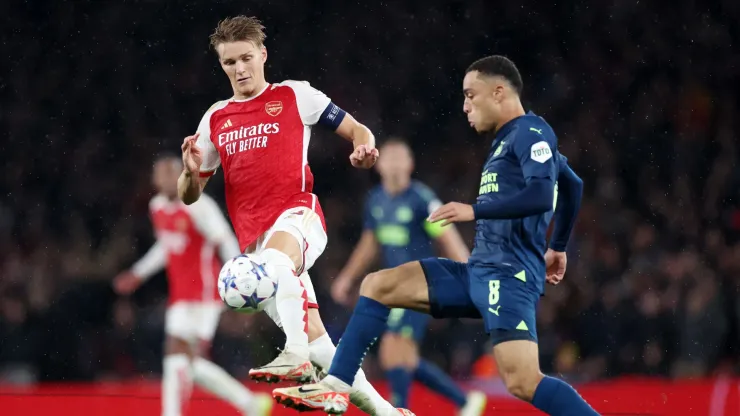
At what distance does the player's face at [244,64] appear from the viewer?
4996 millimetres

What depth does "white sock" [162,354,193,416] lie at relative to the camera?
736 centimetres

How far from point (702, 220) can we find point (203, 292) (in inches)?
246

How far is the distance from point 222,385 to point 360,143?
3010 mm

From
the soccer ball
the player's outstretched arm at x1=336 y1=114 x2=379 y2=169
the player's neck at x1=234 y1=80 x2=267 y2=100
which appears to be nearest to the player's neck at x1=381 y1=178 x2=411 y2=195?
the player's outstretched arm at x1=336 y1=114 x2=379 y2=169

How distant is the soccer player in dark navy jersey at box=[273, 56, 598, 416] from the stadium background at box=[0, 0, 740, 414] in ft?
19.7

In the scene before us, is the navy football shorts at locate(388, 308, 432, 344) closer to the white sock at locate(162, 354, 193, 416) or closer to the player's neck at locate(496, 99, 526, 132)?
the white sock at locate(162, 354, 193, 416)

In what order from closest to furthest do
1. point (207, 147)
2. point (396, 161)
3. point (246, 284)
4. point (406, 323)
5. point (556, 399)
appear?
point (556, 399) < point (246, 284) < point (207, 147) < point (406, 323) < point (396, 161)

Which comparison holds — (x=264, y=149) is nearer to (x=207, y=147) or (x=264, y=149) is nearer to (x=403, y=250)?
(x=207, y=147)

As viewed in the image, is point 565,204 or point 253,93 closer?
point 565,204

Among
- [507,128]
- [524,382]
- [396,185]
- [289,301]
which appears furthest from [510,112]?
[396,185]

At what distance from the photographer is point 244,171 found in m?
5.07

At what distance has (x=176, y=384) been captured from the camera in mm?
7477

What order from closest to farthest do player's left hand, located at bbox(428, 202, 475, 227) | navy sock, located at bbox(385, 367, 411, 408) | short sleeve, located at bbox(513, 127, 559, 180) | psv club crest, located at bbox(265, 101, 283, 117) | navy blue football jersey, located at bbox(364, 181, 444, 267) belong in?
1. player's left hand, located at bbox(428, 202, 475, 227)
2. short sleeve, located at bbox(513, 127, 559, 180)
3. psv club crest, located at bbox(265, 101, 283, 117)
4. navy sock, located at bbox(385, 367, 411, 408)
5. navy blue football jersey, located at bbox(364, 181, 444, 267)

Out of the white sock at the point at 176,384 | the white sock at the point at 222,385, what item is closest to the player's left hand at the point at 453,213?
the white sock at the point at 222,385
